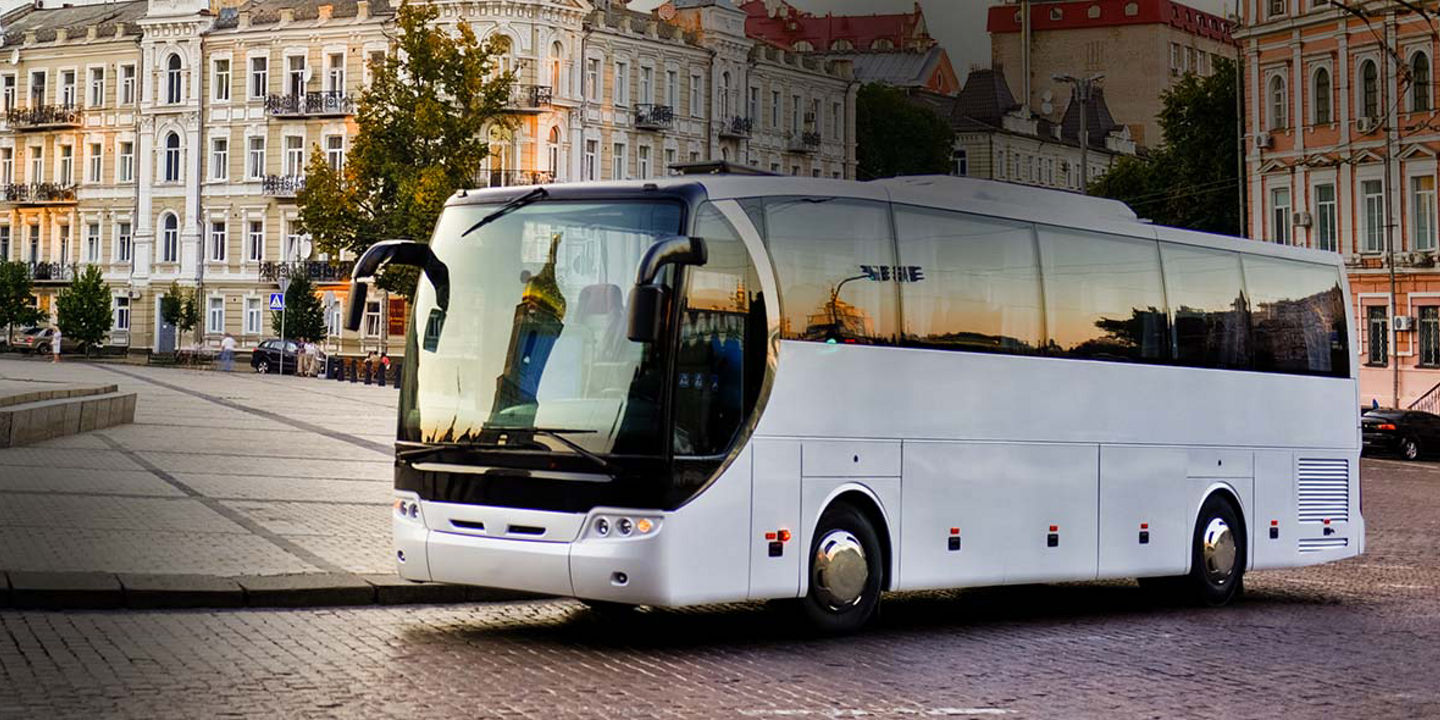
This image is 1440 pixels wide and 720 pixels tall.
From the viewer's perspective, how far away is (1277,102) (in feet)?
214

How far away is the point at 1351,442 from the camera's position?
19.6 m

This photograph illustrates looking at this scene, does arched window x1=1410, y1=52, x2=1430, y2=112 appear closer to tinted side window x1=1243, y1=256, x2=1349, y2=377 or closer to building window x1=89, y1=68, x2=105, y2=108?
tinted side window x1=1243, y1=256, x2=1349, y2=377

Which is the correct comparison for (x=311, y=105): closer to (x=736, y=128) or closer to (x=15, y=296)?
(x=15, y=296)

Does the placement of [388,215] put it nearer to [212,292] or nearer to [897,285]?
[212,292]

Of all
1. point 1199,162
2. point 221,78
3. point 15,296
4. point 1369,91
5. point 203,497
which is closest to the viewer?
point 203,497

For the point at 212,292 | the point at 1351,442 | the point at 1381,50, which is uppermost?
the point at 1381,50

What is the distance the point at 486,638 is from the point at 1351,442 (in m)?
10.1

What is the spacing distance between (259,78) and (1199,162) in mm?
39754

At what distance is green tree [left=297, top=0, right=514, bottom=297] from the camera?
59031mm

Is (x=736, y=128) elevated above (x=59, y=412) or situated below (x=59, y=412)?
above

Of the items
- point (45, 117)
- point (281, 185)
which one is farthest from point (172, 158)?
point (45, 117)

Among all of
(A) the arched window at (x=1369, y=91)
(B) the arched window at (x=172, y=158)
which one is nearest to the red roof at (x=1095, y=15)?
(B) the arched window at (x=172, y=158)

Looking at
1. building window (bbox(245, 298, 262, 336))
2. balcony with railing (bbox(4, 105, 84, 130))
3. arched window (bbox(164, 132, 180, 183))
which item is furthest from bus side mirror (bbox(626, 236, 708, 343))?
balcony with railing (bbox(4, 105, 84, 130))

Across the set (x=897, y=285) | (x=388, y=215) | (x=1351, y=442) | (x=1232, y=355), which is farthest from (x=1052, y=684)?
(x=388, y=215)
